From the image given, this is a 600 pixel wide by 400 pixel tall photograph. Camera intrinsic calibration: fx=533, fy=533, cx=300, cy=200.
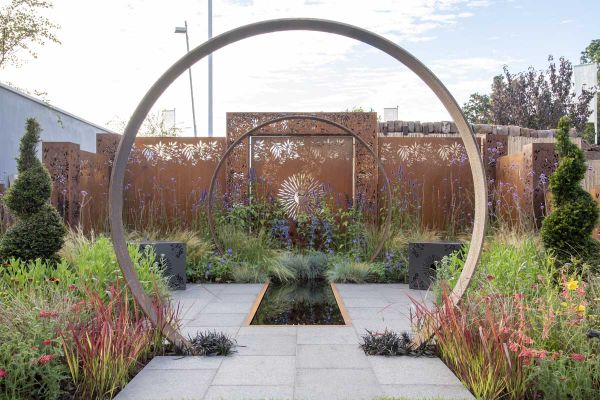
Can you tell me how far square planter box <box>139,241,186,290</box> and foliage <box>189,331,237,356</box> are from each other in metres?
2.23

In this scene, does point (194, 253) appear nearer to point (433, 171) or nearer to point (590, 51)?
point (433, 171)

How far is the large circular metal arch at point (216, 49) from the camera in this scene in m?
3.41

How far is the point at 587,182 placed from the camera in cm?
789

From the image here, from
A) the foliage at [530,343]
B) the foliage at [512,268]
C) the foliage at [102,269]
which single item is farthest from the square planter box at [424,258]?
the foliage at [102,269]

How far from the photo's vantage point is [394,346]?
11.6 feet

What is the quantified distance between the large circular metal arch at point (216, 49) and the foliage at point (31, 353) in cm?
52

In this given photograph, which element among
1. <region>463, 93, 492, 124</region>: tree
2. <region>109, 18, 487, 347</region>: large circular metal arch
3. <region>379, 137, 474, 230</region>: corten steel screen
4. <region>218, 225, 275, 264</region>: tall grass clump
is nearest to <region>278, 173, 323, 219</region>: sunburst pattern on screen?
<region>379, 137, 474, 230</region>: corten steel screen

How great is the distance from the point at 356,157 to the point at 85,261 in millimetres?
5243

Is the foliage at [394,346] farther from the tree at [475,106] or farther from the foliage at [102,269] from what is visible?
the tree at [475,106]

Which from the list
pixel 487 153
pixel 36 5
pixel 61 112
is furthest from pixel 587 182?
pixel 36 5

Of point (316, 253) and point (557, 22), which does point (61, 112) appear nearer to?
point (316, 253)

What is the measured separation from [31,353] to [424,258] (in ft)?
14.0

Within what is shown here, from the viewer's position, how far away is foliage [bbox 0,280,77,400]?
2.62m

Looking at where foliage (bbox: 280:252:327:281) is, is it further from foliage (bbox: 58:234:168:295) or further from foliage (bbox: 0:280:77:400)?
foliage (bbox: 0:280:77:400)
